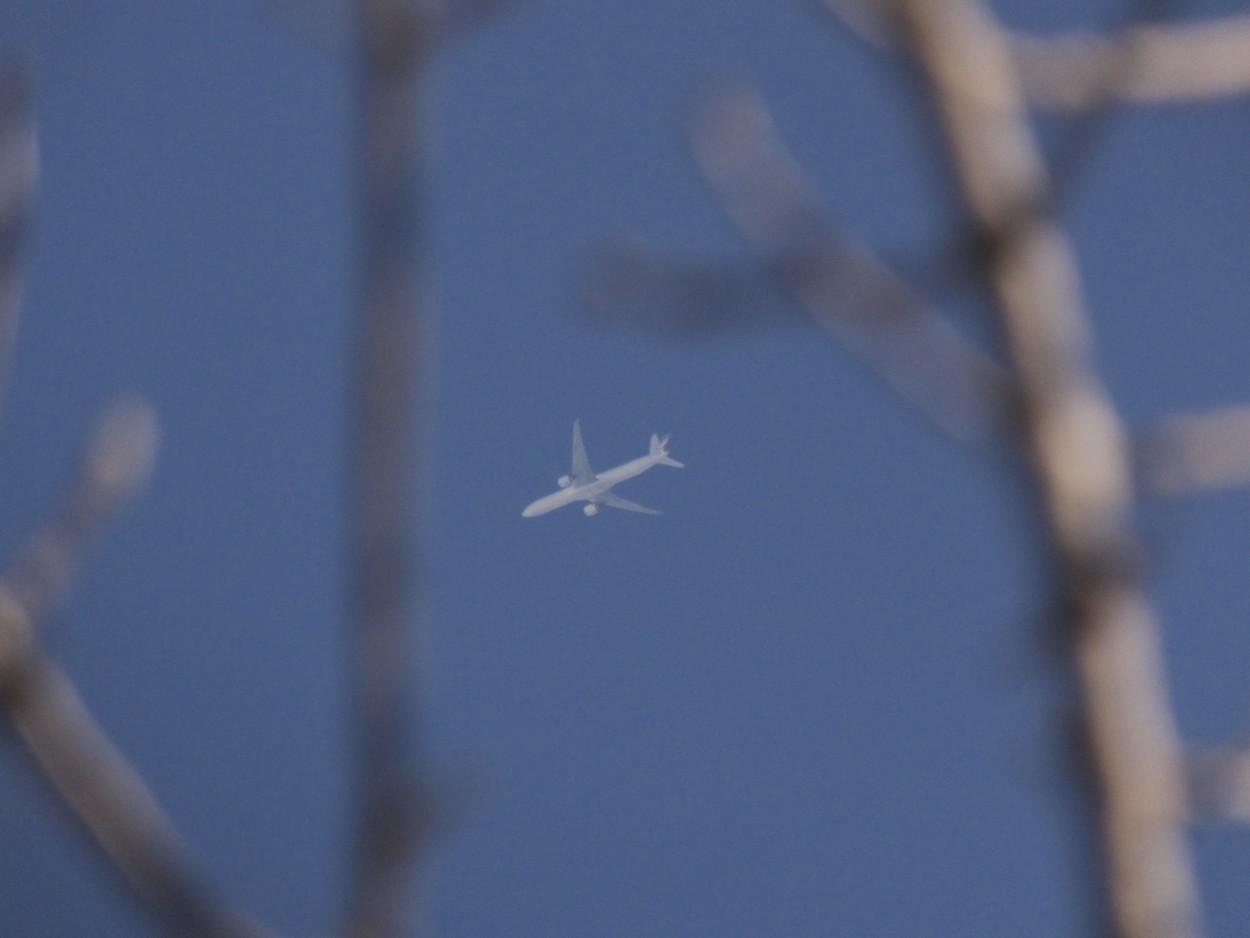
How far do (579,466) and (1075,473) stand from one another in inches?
1963

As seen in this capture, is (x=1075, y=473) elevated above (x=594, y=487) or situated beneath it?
situated beneath

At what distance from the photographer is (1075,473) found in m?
2.79

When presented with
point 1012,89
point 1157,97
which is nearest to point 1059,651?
point 1012,89

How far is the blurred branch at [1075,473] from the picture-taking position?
8.77 feet

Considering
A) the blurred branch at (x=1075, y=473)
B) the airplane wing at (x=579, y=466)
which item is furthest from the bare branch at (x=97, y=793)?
the airplane wing at (x=579, y=466)

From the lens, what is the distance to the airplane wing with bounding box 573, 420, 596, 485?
5119 centimetres

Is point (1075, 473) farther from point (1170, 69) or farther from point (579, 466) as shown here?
point (579, 466)

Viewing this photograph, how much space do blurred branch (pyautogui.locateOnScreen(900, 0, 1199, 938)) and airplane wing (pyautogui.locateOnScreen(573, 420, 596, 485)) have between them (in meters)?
47.5

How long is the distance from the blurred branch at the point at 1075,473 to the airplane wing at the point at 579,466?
47539mm

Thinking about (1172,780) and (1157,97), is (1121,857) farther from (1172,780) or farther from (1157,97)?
(1157,97)

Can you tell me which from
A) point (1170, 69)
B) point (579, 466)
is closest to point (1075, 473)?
point (1170, 69)

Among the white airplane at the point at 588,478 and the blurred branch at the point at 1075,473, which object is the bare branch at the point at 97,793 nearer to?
the blurred branch at the point at 1075,473

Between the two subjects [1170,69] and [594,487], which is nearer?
[1170,69]

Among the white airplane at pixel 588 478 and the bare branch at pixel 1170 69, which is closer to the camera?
the bare branch at pixel 1170 69
